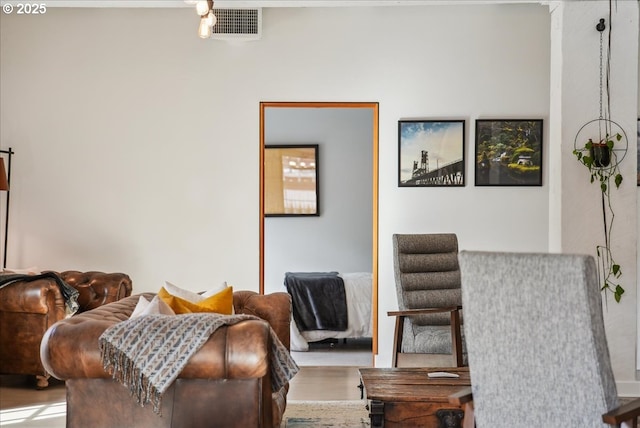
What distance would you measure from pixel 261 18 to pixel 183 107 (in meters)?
0.98

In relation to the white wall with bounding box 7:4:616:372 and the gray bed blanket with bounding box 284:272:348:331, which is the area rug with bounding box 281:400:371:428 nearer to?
the white wall with bounding box 7:4:616:372

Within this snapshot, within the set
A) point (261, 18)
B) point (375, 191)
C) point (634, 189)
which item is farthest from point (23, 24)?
point (634, 189)

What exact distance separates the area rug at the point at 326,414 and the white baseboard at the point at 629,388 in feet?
5.69

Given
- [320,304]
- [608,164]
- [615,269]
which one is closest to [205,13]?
[608,164]

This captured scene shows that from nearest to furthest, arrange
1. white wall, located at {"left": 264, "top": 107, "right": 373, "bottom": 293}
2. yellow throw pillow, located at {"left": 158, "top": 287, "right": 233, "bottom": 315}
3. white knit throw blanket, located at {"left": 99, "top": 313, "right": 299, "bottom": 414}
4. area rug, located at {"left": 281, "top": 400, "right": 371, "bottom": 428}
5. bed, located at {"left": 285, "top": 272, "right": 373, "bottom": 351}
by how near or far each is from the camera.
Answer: white knit throw blanket, located at {"left": 99, "top": 313, "right": 299, "bottom": 414}
yellow throw pillow, located at {"left": 158, "top": 287, "right": 233, "bottom": 315}
area rug, located at {"left": 281, "top": 400, "right": 371, "bottom": 428}
bed, located at {"left": 285, "top": 272, "right": 373, "bottom": 351}
white wall, located at {"left": 264, "top": 107, "right": 373, "bottom": 293}

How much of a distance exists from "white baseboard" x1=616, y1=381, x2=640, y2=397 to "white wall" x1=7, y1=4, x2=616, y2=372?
4.92 ft

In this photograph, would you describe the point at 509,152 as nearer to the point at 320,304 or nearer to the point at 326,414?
the point at 320,304

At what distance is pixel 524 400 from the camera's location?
7.27ft

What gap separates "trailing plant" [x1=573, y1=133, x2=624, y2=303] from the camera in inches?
191

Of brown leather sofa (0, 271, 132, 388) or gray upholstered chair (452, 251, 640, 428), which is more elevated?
gray upholstered chair (452, 251, 640, 428)

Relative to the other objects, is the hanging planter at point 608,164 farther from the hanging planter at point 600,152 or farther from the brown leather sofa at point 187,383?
the brown leather sofa at point 187,383

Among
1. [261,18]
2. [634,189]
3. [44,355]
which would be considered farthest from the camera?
[261,18]

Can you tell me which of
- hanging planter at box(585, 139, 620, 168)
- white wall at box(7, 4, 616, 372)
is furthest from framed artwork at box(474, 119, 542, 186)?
hanging planter at box(585, 139, 620, 168)

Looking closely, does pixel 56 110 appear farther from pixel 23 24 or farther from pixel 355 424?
pixel 355 424
